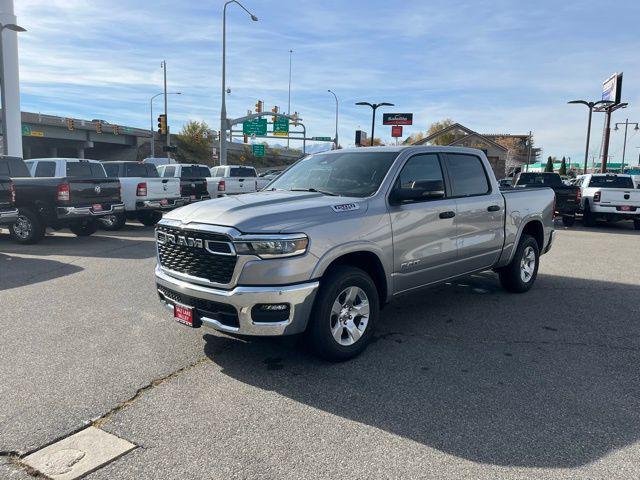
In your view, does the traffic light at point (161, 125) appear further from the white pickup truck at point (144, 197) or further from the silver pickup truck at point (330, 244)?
the silver pickup truck at point (330, 244)

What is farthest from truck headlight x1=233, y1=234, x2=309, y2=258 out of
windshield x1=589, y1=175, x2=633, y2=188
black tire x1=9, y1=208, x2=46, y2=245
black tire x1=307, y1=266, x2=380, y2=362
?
windshield x1=589, y1=175, x2=633, y2=188

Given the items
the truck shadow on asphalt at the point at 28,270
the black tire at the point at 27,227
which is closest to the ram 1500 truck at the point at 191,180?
the black tire at the point at 27,227

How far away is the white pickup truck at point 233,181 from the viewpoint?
62.2ft

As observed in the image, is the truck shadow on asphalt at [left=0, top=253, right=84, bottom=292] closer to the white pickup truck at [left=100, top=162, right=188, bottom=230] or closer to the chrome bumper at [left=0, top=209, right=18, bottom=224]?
the chrome bumper at [left=0, top=209, right=18, bottom=224]

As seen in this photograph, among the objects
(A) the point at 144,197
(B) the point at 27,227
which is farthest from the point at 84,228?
(B) the point at 27,227

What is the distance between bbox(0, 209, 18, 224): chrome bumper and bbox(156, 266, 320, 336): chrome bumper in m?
8.45

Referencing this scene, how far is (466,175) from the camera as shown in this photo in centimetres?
597

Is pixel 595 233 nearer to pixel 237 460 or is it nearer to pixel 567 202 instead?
pixel 567 202

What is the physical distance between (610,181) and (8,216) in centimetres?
1830

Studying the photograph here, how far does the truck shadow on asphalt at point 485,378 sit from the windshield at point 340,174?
1.55 meters

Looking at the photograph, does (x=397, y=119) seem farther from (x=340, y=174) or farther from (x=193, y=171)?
(x=340, y=174)

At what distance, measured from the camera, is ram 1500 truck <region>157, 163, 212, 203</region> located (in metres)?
15.8

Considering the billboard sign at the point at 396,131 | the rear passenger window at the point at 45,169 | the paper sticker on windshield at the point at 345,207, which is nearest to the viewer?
the paper sticker on windshield at the point at 345,207

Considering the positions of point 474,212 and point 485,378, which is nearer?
point 485,378
